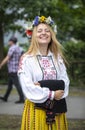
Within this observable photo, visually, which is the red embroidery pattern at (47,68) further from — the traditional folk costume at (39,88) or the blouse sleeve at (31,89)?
the blouse sleeve at (31,89)

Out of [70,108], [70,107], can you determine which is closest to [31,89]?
[70,108]

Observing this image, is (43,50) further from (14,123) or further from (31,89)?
(14,123)

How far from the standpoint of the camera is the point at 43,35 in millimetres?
5465

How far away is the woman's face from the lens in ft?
17.9

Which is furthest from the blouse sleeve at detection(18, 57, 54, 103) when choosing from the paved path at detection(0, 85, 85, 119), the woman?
the paved path at detection(0, 85, 85, 119)

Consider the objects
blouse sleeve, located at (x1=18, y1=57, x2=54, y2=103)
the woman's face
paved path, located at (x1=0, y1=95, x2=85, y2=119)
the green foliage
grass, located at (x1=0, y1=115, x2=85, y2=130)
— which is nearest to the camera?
blouse sleeve, located at (x1=18, y1=57, x2=54, y2=103)

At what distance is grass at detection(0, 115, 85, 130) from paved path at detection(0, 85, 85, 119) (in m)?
0.58

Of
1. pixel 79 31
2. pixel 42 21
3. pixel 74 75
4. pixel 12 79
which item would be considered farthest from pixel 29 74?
pixel 79 31

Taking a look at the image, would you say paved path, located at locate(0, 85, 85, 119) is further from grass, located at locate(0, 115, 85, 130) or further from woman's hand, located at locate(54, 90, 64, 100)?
woman's hand, located at locate(54, 90, 64, 100)

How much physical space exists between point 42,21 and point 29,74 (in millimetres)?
672

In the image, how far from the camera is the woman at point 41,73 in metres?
5.26

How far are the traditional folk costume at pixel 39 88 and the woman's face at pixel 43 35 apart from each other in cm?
15

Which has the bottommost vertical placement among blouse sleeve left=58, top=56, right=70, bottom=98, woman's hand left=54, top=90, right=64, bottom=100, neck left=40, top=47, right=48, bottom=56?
woman's hand left=54, top=90, right=64, bottom=100

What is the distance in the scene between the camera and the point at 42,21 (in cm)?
559
